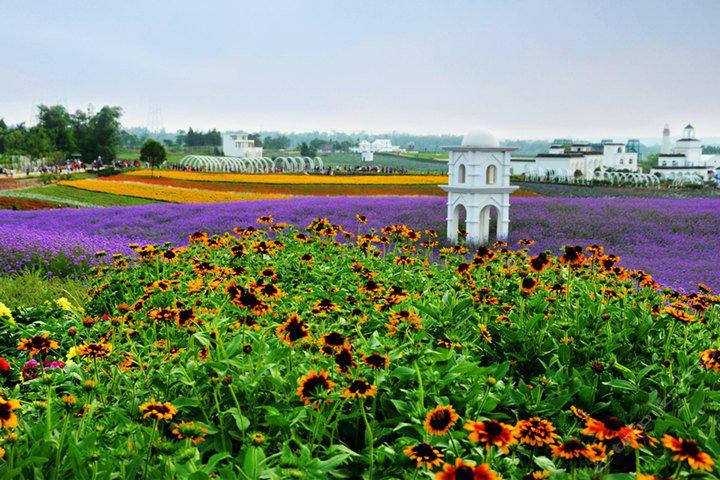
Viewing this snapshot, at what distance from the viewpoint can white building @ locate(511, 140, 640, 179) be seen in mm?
58594

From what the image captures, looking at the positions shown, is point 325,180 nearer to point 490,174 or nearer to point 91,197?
point 91,197

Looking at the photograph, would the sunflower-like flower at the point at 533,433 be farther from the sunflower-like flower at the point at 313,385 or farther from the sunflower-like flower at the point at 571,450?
the sunflower-like flower at the point at 313,385

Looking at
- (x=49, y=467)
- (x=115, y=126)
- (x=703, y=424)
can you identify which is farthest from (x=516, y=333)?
(x=115, y=126)

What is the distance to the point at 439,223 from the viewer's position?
17109mm

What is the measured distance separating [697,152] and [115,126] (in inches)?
2817

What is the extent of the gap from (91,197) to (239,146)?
57454 mm

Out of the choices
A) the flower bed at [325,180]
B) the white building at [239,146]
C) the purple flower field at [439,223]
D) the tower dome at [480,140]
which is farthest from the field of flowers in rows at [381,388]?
the white building at [239,146]

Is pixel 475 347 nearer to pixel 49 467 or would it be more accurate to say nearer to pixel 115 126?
pixel 49 467

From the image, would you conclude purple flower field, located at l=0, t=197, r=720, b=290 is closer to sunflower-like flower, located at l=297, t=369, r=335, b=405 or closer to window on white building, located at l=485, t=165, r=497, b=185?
window on white building, located at l=485, t=165, r=497, b=185

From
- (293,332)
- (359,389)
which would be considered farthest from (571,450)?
(293,332)

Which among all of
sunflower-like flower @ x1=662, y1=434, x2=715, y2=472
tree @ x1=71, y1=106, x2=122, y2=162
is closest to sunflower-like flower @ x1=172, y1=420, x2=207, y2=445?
sunflower-like flower @ x1=662, y1=434, x2=715, y2=472

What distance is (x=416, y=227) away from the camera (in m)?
16.3

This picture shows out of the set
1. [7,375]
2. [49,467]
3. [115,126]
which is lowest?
[7,375]

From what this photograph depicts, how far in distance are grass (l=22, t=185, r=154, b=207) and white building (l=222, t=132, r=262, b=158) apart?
53557 millimetres
